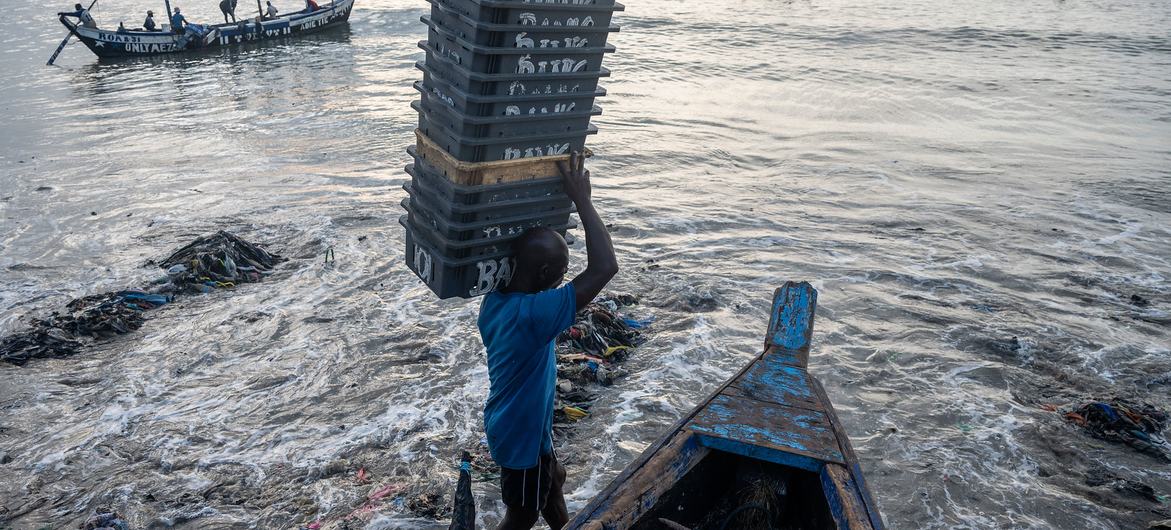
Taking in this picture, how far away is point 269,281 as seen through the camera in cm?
783

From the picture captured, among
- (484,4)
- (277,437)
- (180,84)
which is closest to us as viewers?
(484,4)

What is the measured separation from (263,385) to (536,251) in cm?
386

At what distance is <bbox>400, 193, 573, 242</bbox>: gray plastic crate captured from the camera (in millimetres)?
3164

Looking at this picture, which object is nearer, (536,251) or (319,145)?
(536,251)

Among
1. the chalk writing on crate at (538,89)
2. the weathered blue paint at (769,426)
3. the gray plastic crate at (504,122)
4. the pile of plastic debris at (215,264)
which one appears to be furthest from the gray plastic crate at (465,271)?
the pile of plastic debris at (215,264)

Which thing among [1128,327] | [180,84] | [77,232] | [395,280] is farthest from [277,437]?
[180,84]

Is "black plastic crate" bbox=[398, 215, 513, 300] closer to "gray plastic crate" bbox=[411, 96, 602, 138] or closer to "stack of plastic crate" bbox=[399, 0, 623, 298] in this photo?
"stack of plastic crate" bbox=[399, 0, 623, 298]

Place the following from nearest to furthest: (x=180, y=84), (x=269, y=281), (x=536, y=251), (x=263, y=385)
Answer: (x=536, y=251) < (x=263, y=385) < (x=269, y=281) < (x=180, y=84)

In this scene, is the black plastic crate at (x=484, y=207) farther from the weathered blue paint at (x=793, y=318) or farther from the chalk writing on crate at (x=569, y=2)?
the weathered blue paint at (x=793, y=318)

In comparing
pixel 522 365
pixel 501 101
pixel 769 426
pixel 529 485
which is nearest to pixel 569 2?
pixel 501 101

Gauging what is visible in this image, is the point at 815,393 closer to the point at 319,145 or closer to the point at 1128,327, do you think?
the point at 1128,327

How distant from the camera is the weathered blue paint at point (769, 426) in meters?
3.74

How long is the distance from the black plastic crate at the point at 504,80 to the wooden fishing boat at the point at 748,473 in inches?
67.9

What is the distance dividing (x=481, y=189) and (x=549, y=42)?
67 cm
